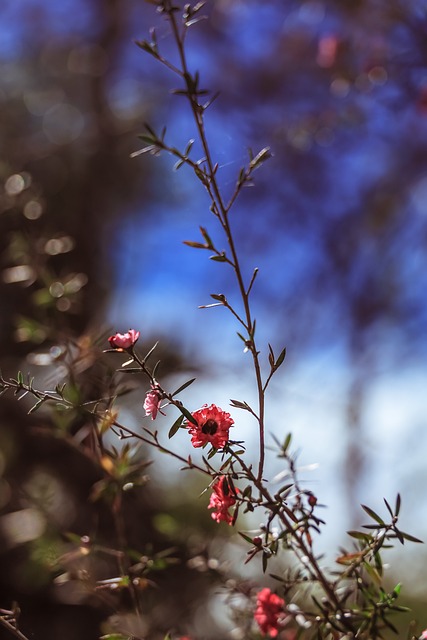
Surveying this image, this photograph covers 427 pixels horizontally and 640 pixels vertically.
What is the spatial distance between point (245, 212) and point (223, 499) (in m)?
1.99

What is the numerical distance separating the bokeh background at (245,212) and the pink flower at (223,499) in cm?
88

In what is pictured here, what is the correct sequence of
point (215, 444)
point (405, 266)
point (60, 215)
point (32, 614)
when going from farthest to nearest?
point (405, 266)
point (60, 215)
point (32, 614)
point (215, 444)

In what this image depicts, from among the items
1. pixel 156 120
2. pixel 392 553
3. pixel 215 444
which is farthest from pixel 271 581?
pixel 156 120

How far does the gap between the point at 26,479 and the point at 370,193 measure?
4.92 feet

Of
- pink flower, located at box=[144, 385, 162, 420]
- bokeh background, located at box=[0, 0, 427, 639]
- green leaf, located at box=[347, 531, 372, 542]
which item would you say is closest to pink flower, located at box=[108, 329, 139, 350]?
pink flower, located at box=[144, 385, 162, 420]

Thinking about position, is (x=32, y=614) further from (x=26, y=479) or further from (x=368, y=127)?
(x=368, y=127)

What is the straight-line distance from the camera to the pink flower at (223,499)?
569mm

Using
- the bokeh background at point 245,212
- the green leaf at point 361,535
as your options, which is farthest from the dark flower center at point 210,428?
the bokeh background at point 245,212

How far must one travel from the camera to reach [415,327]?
2.54 m

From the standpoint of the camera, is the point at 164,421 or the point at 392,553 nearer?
the point at 392,553

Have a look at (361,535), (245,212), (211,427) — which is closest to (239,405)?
(211,427)

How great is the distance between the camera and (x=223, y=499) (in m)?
0.57

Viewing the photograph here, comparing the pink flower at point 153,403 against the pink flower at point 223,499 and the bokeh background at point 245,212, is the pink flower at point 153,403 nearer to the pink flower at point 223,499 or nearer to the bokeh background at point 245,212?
the pink flower at point 223,499

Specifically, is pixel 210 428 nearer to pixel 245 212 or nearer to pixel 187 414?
pixel 187 414
